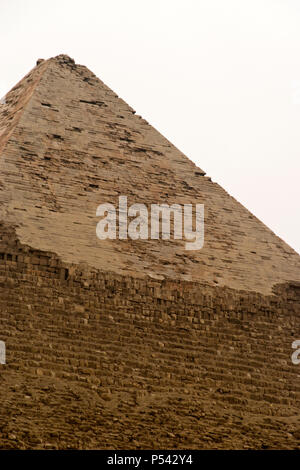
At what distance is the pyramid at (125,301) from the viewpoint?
20906mm

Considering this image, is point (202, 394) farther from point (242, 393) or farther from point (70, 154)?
point (70, 154)

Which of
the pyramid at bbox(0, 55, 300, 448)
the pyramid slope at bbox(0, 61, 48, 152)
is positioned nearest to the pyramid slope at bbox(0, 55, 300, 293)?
the pyramid at bbox(0, 55, 300, 448)

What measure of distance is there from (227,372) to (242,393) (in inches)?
14.7

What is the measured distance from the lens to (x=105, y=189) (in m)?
24.3

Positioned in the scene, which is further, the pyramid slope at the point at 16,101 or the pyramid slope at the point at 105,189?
the pyramid slope at the point at 16,101

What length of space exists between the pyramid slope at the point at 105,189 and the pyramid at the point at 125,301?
0.03 m

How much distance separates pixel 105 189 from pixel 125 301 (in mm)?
2479

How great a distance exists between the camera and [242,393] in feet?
72.7

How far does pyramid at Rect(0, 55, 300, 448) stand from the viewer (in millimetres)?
20906

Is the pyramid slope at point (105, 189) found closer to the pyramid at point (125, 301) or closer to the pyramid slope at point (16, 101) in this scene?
the pyramid at point (125, 301)

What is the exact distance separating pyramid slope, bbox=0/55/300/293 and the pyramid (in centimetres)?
3

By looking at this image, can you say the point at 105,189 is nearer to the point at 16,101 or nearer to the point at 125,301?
the point at 125,301

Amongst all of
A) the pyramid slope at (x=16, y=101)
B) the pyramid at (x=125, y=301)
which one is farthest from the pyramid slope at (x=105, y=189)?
the pyramid slope at (x=16, y=101)
